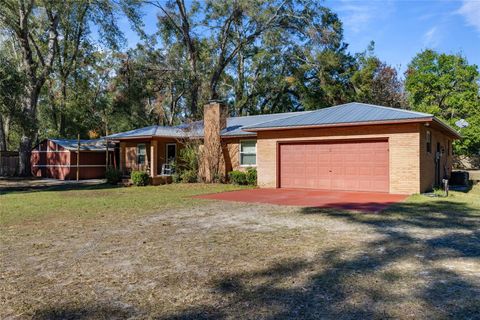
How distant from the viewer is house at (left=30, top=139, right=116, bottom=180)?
26328 mm

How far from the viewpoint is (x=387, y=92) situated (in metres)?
36.7

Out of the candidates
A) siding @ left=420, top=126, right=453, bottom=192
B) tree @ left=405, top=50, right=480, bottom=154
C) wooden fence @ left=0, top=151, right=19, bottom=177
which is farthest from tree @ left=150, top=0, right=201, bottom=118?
tree @ left=405, top=50, right=480, bottom=154

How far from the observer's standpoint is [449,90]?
35.4 meters

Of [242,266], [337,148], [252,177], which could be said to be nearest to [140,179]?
[252,177]

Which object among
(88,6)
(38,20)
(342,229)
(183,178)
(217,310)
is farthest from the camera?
(38,20)

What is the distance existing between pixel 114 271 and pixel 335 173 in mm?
12523

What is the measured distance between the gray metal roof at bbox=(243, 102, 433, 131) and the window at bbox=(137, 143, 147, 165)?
8973 millimetres

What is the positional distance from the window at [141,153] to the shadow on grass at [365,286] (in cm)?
1900

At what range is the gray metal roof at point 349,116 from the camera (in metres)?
14.5

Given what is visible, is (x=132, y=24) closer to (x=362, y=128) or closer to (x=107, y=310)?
(x=362, y=128)

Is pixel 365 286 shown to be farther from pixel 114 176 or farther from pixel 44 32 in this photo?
pixel 44 32

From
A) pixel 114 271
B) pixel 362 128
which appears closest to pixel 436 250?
pixel 114 271

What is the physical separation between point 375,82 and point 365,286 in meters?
34.0

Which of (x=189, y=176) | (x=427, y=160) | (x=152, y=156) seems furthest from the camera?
(x=152, y=156)
